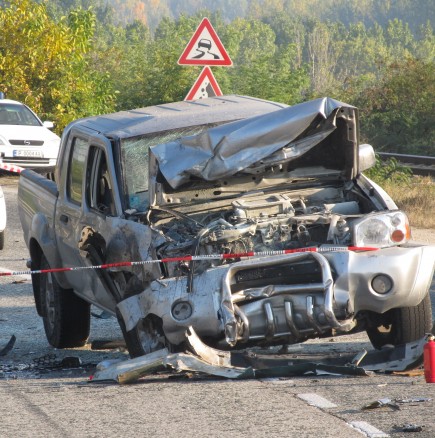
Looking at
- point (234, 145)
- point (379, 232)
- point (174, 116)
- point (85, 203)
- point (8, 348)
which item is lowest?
point (8, 348)

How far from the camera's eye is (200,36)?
1545 centimetres

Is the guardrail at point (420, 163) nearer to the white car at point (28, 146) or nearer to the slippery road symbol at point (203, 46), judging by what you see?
the white car at point (28, 146)

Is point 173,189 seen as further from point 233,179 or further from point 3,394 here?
point 3,394

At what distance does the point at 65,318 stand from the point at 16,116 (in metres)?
16.9

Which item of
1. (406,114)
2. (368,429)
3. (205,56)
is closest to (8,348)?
(368,429)

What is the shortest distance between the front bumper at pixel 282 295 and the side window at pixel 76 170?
1.85 metres

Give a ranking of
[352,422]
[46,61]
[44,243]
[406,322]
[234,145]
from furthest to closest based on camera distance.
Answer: [46,61], [44,243], [234,145], [406,322], [352,422]

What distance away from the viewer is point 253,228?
801 centimetres

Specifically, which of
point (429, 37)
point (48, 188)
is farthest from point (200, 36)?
point (429, 37)

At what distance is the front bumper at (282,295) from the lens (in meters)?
7.48

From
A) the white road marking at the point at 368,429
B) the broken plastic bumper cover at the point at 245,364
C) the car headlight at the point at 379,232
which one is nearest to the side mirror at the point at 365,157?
the car headlight at the point at 379,232

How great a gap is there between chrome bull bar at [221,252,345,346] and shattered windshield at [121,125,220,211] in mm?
1273

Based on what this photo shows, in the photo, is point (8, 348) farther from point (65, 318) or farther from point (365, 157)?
point (365, 157)

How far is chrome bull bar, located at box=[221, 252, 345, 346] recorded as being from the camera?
7.51 metres
